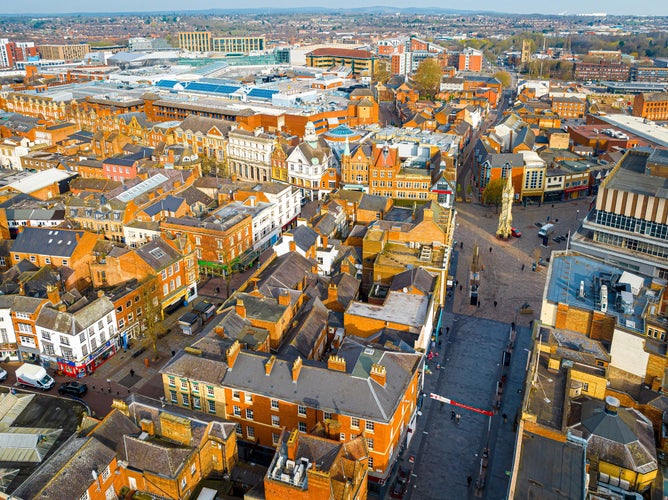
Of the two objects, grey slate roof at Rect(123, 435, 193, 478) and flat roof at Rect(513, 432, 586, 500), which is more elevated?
grey slate roof at Rect(123, 435, 193, 478)

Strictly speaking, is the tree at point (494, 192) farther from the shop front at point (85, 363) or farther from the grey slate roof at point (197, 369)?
the grey slate roof at point (197, 369)

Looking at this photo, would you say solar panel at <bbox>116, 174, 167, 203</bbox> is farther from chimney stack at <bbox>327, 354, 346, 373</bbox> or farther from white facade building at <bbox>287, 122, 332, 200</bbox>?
chimney stack at <bbox>327, 354, 346, 373</bbox>

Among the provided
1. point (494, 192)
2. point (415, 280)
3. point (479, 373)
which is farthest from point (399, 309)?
point (494, 192)

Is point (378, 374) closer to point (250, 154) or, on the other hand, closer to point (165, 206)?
point (165, 206)

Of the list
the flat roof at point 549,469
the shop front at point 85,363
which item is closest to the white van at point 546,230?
the flat roof at point 549,469

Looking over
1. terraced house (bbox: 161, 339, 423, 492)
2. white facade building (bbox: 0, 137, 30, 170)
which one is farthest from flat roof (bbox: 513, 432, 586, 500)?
white facade building (bbox: 0, 137, 30, 170)

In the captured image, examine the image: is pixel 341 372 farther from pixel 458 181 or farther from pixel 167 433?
pixel 458 181
